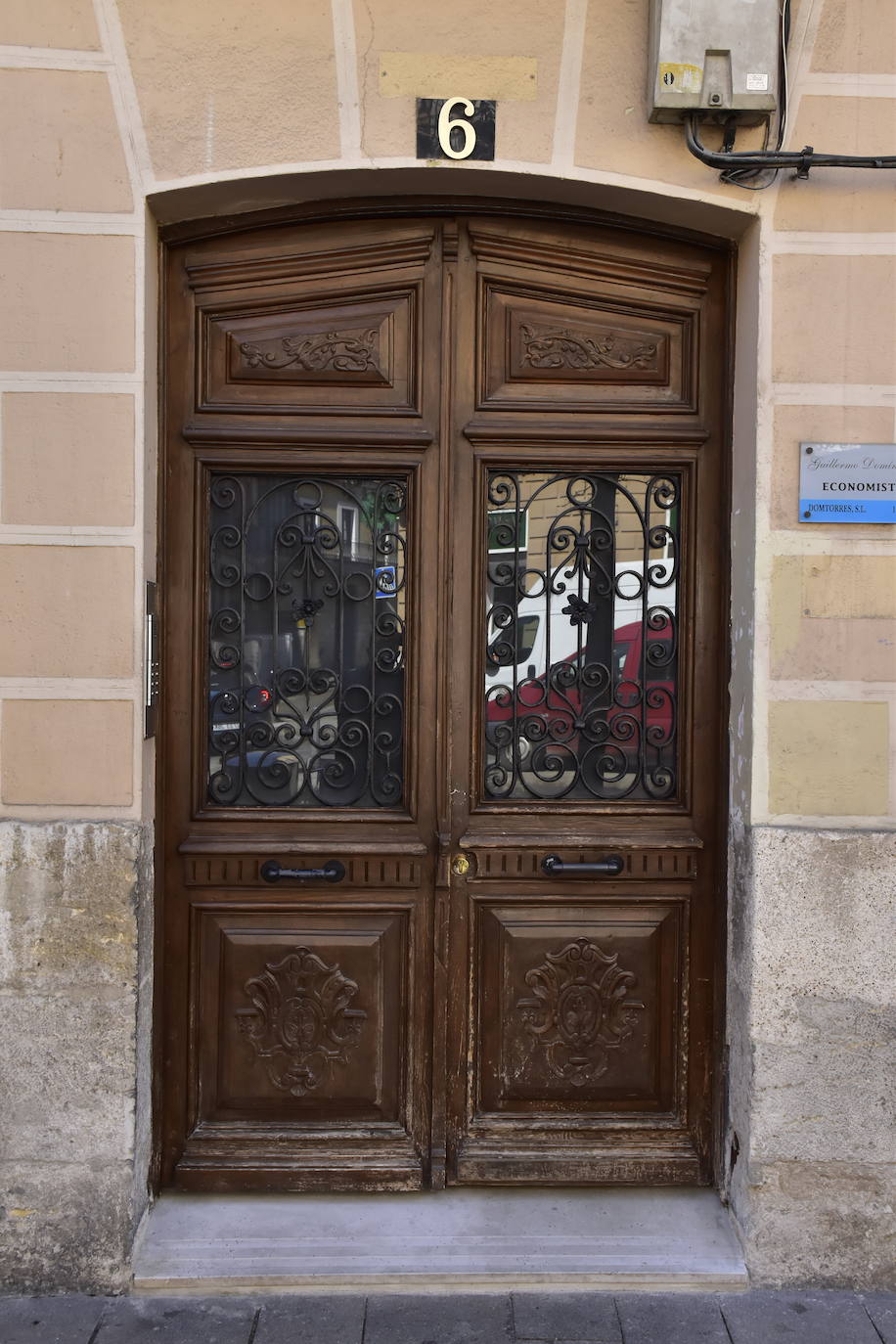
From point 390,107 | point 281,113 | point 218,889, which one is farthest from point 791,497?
point 218,889

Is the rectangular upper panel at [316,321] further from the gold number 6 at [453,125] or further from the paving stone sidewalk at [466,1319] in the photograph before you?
the paving stone sidewalk at [466,1319]

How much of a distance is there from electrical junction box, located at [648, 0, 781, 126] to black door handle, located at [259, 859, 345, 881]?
2.65 m

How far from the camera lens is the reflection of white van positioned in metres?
3.82

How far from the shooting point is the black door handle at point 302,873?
374cm

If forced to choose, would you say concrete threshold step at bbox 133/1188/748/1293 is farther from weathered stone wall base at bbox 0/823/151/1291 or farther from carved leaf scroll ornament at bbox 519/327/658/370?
carved leaf scroll ornament at bbox 519/327/658/370

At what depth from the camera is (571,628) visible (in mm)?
3818

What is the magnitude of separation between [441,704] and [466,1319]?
1.89 meters

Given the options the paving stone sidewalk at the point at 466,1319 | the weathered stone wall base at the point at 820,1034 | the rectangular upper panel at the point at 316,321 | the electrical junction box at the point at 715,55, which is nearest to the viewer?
the paving stone sidewalk at the point at 466,1319

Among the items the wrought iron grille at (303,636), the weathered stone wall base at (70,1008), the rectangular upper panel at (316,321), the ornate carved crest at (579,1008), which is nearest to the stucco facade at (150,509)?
the weathered stone wall base at (70,1008)

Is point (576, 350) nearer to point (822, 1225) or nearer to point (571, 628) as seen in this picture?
point (571, 628)

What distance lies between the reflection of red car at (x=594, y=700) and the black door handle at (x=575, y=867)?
0.37m

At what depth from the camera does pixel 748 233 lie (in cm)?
363

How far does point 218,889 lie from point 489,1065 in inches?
44.1

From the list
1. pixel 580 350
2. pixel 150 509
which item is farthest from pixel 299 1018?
pixel 580 350
